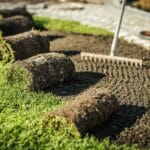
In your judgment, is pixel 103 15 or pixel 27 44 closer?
pixel 27 44

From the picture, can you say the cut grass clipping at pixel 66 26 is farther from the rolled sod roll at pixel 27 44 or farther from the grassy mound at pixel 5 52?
the grassy mound at pixel 5 52

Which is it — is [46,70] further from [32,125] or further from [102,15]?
[102,15]

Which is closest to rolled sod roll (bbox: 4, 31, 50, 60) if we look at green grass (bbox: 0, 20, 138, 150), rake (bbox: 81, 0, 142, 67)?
rake (bbox: 81, 0, 142, 67)

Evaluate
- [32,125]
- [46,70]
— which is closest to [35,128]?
[32,125]

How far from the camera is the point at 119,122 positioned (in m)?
8.16

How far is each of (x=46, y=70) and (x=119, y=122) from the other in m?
2.01

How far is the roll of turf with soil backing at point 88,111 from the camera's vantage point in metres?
7.44

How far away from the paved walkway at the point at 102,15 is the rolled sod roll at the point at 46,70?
3.82m

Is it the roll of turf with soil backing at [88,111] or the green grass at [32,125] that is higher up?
the roll of turf with soil backing at [88,111]

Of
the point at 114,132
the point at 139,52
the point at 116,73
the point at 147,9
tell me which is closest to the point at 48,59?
the point at 116,73

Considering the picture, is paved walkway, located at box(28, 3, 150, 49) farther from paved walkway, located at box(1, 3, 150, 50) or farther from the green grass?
the green grass

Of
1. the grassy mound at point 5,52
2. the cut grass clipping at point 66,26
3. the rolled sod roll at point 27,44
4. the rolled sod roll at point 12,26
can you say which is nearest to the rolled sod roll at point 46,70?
the grassy mound at point 5,52

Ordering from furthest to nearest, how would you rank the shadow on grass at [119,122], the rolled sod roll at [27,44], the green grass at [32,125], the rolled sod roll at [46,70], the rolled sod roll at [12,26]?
the rolled sod roll at [12,26], the rolled sod roll at [27,44], the rolled sod roll at [46,70], the shadow on grass at [119,122], the green grass at [32,125]

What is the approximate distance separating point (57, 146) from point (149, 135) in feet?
4.39
